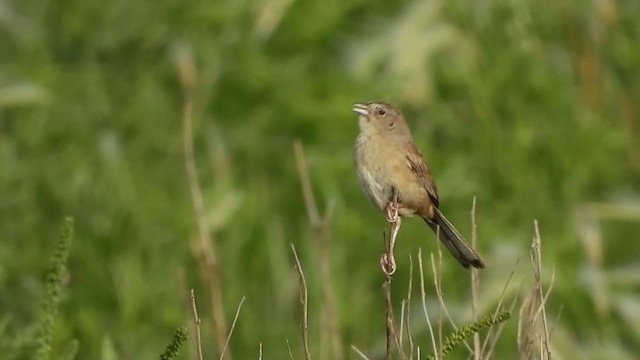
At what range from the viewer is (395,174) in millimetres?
5973

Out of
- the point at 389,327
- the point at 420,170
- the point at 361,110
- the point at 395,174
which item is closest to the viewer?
the point at 389,327

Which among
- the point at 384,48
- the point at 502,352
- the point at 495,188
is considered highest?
the point at 384,48

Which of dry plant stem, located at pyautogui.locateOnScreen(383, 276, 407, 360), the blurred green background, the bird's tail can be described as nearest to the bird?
the bird's tail

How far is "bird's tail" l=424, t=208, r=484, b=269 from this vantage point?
17.9 ft

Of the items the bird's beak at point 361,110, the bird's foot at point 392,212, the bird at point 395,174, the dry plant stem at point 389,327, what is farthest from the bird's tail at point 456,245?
the dry plant stem at point 389,327

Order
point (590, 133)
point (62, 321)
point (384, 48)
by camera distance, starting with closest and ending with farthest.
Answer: point (62, 321) → point (590, 133) → point (384, 48)

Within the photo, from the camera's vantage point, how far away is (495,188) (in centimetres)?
1035

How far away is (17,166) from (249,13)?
6.50 feet

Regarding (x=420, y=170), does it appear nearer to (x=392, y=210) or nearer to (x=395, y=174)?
(x=395, y=174)

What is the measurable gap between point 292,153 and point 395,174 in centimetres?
429

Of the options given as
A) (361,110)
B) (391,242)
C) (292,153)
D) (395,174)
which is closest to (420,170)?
(395,174)

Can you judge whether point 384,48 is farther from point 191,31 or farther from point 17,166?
point 17,166

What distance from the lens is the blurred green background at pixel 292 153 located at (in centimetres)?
931

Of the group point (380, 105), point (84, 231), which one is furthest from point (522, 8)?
point (380, 105)
